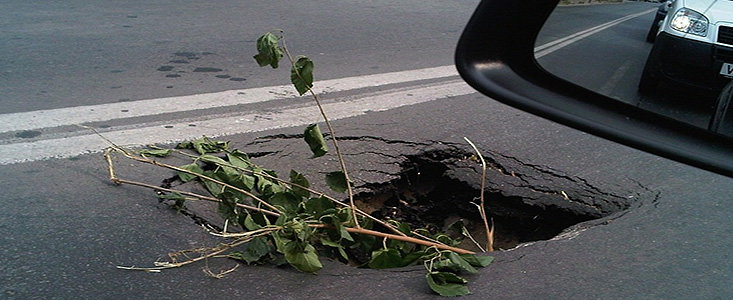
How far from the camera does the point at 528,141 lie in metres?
4.88

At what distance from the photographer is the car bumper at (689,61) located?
4.11 feet

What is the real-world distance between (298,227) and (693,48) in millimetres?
1863

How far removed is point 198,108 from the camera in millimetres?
4992

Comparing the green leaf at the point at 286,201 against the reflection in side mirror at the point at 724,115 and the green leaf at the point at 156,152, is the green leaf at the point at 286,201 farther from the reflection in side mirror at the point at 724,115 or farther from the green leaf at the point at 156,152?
the reflection in side mirror at the point at 724,115

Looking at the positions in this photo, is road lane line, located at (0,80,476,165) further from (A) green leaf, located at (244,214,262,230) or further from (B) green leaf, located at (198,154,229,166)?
(A) green leaf, located at (244,214,262,230)

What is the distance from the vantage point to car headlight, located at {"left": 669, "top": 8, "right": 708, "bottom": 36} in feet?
4.24

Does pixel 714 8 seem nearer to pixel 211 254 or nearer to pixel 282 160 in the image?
pixel 211 254

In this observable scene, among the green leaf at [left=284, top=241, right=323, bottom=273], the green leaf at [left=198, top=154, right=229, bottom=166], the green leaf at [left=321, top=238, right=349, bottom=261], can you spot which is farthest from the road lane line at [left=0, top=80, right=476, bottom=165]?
the green leaf at [left=284, top=241, right=323, bottom=273]

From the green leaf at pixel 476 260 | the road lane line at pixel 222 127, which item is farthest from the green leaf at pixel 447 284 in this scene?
the road lane line at pixel 222 127

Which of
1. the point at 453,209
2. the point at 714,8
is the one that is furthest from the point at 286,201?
the point at 714,8

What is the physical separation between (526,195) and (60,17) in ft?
20.8

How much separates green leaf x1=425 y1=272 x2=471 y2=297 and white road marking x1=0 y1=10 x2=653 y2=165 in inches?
84.5

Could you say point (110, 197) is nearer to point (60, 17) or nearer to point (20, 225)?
point (20, 225)

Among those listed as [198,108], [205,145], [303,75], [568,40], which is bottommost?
[198,108]
